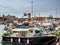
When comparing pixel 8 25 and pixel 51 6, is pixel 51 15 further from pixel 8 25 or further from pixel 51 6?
pixel 8 25

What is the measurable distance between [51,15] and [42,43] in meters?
0.59

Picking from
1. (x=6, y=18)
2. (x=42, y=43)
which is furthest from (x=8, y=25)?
(x=42, y=43)

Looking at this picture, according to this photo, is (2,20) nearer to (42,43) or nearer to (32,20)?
(32,20)

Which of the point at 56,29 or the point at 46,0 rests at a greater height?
the point at 46,0

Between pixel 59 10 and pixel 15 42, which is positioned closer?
pixel 59 10

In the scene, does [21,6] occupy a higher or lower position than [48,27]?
higher

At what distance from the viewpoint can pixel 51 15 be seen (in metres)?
4.34

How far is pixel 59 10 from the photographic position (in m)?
4.30

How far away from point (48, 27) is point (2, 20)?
0.93 metres

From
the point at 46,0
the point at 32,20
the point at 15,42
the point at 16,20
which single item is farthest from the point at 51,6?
the point at 15,42

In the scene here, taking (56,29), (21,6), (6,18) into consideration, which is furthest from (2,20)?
(56,29)

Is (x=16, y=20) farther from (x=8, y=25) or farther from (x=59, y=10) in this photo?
(x=59, y=10)

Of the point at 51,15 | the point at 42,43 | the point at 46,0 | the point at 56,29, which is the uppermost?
the point at 46,0

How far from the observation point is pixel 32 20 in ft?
14.4
